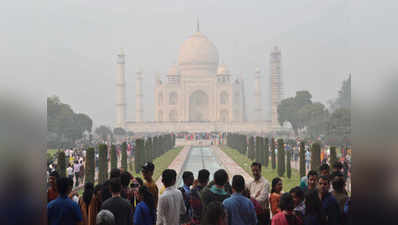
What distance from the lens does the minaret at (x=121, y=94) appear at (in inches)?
1479

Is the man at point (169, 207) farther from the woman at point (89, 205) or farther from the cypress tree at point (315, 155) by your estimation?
the cypress tree at point (315, 155)

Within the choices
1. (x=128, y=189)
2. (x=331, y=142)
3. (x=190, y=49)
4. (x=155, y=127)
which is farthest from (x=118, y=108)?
(x=128, y=189)

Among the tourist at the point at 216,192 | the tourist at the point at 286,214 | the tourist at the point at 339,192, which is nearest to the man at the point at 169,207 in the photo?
the tourist at the point at 216,192

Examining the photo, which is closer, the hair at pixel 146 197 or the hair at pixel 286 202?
the hair at pixel 286 202

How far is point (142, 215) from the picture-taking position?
333 centimetres

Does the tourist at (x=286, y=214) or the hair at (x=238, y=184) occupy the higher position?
the hair at (x=238, y=184)

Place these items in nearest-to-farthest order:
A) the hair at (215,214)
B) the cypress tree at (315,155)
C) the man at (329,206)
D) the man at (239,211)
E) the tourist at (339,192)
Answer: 1. the hair at (215,214)
2. the man at (239,211)
3. the man at (329,206)
4. the tourist at (339,192)
5. the cypress tree at (315,155)

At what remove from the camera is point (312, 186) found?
3916 millimetres

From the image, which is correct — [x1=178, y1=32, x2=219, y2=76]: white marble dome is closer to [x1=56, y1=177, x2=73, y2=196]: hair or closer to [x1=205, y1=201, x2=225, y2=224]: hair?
[x1=56, y1=177, x2=73, y2=196]: hair

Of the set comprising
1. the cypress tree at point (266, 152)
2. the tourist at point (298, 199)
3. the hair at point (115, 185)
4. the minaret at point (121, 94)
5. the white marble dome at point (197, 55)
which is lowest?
the cypress tree at point (266, 152)

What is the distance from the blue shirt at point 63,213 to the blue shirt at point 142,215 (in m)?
0.32

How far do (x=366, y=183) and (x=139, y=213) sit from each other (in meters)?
1.37

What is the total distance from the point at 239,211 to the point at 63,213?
97cm

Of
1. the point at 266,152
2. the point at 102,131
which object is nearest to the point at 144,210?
the point at 266,152
